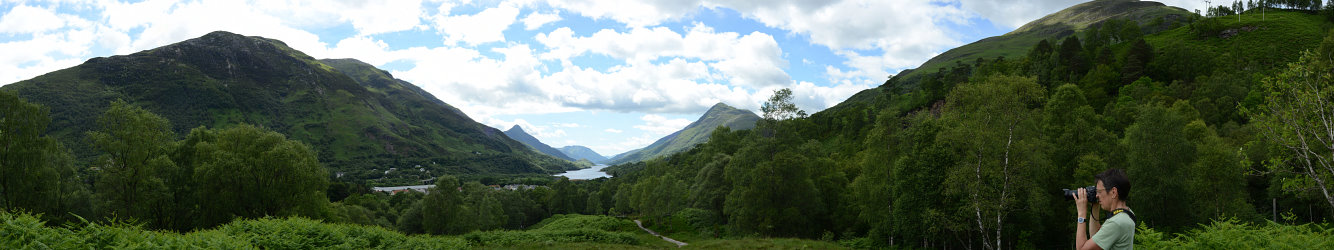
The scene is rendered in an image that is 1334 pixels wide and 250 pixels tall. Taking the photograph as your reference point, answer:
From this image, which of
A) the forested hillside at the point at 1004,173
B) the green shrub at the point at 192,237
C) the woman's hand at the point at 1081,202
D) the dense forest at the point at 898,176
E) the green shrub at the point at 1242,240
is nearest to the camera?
the woman's hand at the point at 1081,202

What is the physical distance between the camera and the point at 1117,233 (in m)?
5.91

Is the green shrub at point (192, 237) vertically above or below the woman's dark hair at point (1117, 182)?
below

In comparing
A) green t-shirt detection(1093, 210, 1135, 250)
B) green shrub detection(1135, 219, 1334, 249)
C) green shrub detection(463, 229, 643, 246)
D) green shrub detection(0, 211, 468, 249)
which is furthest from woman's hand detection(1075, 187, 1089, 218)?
green shrub detection(463, 229, 643, 246)

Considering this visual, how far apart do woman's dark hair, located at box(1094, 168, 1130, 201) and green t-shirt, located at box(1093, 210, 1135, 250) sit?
0.24 metres

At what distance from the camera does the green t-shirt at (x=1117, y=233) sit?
5891 mm

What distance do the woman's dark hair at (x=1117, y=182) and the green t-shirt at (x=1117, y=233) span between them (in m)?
0.24

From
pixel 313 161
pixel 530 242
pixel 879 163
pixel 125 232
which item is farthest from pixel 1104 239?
pixel 313 161

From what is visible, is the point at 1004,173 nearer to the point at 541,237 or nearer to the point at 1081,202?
the point at 1081,202

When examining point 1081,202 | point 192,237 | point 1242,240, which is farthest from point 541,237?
point 1242,240

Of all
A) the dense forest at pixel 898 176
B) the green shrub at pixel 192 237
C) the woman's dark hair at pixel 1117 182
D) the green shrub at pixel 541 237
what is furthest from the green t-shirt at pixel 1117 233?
the green shrub at pixel 541 237

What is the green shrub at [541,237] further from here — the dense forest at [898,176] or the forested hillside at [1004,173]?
the forested hillside at [1004,173]

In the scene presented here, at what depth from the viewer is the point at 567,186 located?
122125 millimetres

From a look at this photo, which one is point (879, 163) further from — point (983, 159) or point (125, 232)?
point (125, 232)

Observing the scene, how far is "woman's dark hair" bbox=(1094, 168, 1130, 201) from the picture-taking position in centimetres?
596
